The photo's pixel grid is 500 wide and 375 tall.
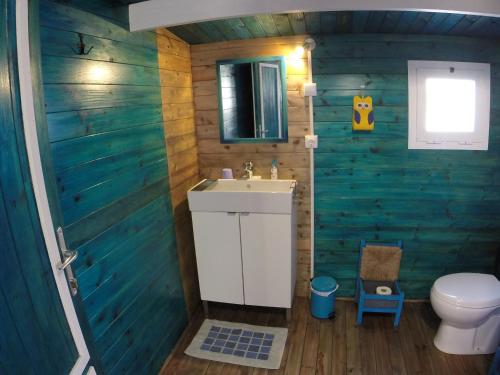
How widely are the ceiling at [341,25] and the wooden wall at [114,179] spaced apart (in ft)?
1.44

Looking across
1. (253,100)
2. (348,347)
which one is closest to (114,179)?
(253,100)

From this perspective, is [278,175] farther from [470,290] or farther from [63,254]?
[63,254]

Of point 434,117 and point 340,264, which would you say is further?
point 340,264

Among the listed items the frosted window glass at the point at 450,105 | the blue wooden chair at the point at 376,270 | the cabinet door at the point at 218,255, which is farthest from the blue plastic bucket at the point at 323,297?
the frosted window glass at the point at 450,105

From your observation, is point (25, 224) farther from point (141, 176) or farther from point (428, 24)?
point (428, 24)

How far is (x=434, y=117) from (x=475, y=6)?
97 cm

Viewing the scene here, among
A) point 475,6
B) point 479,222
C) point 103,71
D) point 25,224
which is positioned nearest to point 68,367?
point 25,224

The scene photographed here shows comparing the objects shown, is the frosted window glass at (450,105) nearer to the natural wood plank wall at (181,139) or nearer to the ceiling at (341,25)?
the ceiling at (341,25)

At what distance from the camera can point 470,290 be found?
85.3 inches

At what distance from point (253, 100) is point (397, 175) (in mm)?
1195

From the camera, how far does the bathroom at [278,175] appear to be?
1564 mm

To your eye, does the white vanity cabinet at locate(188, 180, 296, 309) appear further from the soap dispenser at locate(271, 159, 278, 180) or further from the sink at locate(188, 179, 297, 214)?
the soap dispenser at locate(271, 159, 278, 180)

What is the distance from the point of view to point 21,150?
1.06 metres

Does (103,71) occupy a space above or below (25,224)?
above
